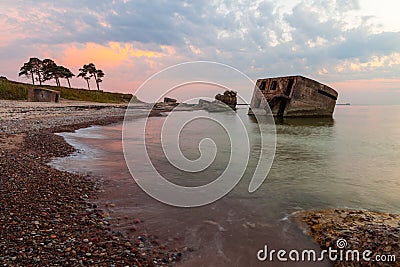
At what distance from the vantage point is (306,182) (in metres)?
9.19

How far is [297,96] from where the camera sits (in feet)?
120

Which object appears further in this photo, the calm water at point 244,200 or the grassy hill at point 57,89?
the grassy hill at point 57,89

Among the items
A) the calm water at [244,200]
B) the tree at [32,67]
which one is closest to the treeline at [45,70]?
the tree at [32,67]

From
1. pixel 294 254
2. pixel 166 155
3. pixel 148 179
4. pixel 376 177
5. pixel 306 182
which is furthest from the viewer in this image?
pixel 166 155

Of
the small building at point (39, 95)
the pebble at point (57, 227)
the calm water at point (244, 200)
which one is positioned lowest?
the calm water at point (244, 200)

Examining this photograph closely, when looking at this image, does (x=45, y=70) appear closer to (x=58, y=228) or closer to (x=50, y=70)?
(x=50, y=70)

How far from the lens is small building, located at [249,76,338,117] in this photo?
36.0 m

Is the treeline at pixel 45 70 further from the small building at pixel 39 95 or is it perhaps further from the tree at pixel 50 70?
the small building at pixel 39 95

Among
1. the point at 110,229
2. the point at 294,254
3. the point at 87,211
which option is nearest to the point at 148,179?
the point at 87,211

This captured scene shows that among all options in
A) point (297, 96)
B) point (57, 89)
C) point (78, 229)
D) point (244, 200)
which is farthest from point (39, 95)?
point (78, 229)

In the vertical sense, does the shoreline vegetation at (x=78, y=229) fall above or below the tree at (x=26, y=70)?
below

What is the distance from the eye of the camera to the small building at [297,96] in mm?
36031

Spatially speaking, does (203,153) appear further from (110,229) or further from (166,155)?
(110,229)

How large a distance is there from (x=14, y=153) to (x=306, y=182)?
9.87 metres
